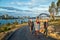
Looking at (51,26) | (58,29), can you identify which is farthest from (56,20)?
(58,29)

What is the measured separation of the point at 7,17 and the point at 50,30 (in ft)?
27.0

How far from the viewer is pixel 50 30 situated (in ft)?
88.2

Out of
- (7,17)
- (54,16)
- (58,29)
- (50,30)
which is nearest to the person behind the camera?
(7,17)

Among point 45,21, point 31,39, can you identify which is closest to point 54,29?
point 45,21

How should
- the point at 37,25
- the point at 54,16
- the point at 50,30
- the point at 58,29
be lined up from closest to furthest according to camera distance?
1. the point at 37,25
2. the point at 54,16
3. the point at 50,30
4. the point at 58,29

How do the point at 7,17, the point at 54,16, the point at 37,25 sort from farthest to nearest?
the point at 54,16 → the point at 7,17 → the point at 37,25

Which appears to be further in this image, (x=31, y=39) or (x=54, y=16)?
(x=54, y=16)

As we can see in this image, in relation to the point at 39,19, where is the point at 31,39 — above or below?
below

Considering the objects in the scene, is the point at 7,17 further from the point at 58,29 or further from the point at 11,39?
the point at 58,29

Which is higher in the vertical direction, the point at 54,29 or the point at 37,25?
the point at 37,25

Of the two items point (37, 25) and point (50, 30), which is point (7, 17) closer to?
point (37, 25)

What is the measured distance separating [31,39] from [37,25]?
1.25m

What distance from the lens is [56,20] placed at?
2486 centimetres

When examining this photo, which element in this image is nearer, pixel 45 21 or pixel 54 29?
pixel 45 21
